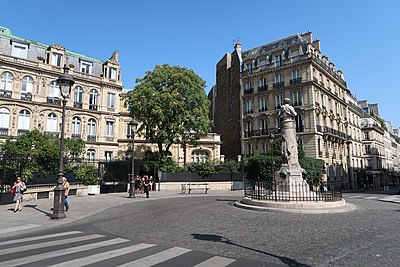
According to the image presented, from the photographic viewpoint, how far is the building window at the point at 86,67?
115 feet

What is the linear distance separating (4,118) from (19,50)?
8.19 m

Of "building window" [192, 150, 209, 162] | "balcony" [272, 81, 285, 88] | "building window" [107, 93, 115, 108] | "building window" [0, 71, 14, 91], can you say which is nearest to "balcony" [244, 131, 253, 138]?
"building window" [192, 150, 209, 162]

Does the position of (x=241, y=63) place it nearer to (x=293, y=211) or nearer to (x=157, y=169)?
(x=157, y=169)

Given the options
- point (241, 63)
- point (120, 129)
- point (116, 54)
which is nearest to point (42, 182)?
point (120, 129)

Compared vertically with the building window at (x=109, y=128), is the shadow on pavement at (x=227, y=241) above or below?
below

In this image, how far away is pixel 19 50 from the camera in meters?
30.5

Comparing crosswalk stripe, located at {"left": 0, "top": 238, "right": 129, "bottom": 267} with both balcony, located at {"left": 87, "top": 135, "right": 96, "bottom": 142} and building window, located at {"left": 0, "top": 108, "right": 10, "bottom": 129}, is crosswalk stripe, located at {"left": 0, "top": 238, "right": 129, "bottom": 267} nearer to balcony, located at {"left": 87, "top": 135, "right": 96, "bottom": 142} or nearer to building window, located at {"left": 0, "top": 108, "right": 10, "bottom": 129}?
building window, located at {"left": 0, "top": 108, "right": 10, "bottom": 129}

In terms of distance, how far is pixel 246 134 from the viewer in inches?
1544

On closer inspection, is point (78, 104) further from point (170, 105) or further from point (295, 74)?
point (295, 74)

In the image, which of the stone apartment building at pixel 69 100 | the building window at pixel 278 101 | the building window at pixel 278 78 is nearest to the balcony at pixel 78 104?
the stone apartment building at pixel 69 100

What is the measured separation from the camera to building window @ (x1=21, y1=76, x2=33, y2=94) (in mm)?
29484

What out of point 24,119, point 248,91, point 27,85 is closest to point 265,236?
point 24,119

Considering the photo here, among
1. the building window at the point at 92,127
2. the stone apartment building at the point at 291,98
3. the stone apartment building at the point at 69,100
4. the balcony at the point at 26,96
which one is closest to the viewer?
the stone apartment building at the point at 69,100

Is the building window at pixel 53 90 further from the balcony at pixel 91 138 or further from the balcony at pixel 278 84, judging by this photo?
the balcony at pixel 278 84
